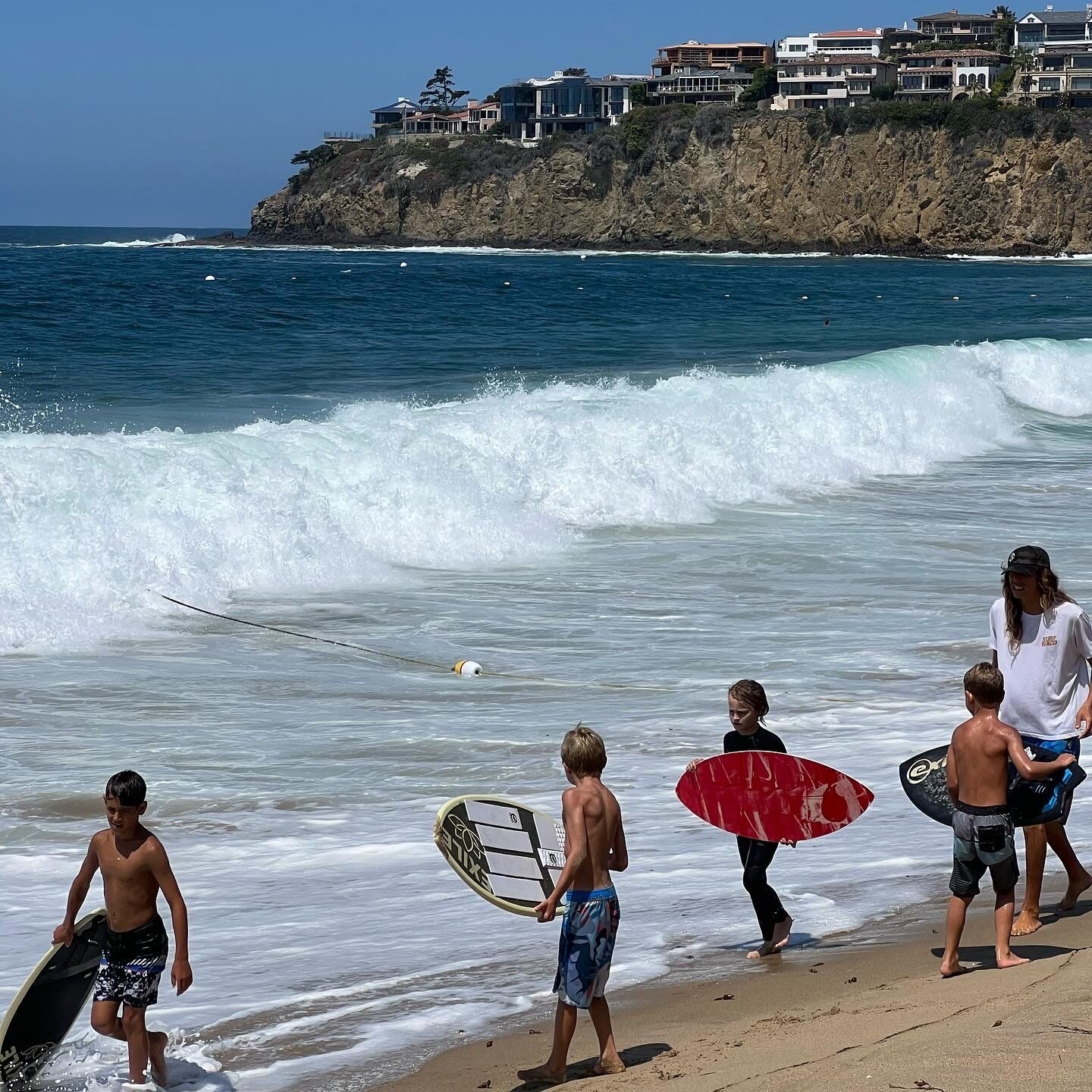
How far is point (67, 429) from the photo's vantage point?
1864 cm

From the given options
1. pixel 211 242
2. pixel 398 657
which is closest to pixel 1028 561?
pixel 398 657

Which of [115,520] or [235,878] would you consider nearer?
[235,878]

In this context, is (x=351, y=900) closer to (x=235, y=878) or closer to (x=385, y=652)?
(x=235, y=878)

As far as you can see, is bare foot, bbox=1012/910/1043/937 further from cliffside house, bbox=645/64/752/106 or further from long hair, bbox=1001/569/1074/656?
cliffside house, bbox=645/64/752/106

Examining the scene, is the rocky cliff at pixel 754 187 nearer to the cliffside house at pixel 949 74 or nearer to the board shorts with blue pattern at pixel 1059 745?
the cliffside house at pixel 949 74

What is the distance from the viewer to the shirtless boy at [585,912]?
4336 mm

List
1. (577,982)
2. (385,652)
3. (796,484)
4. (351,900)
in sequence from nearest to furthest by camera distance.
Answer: (577,982) < (351,900) < (385,652) < (796,484)

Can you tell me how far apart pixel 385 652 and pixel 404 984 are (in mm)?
4795

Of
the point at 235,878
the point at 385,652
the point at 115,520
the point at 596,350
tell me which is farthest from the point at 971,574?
the point at 596,350

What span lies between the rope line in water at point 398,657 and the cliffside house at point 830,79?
121 metres

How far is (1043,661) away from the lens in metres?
5.31

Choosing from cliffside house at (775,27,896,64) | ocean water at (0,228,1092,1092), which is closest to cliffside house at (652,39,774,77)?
cliffside house at (775,27,896,64)

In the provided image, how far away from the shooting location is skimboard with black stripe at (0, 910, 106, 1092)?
435 cm

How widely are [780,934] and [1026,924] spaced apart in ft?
2.91
